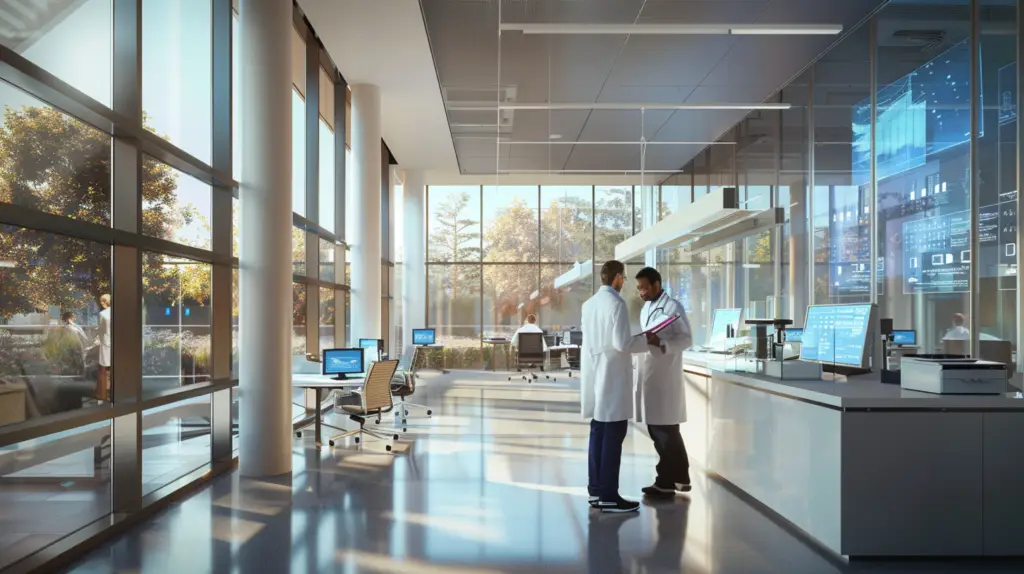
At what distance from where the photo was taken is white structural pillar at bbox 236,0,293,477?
6.24 metres

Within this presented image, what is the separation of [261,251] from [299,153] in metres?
3.79

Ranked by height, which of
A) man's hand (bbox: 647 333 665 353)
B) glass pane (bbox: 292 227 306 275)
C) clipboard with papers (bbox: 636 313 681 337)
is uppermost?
glass pane (bbox: 292 227 306 275)

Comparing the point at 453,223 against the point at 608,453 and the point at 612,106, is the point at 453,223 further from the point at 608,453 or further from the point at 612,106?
the point at 608,453

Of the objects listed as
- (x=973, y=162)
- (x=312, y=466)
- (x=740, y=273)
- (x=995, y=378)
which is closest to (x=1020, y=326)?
(x=973, y=162)

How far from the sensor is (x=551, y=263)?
19.2m

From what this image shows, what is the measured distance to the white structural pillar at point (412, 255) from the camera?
58.2ft

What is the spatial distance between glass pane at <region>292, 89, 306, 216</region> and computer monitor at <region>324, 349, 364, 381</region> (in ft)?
6.88

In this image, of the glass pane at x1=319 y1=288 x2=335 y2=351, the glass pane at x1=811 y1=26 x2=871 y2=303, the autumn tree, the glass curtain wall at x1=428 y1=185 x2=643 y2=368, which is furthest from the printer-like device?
the glass curtain wall at x1=428 y1=185 x2=643 y2=368

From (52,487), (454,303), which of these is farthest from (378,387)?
(454,303)

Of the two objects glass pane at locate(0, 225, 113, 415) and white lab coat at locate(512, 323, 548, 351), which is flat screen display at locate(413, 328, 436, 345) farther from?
glass pane at locate(0, 225, 113, 415)

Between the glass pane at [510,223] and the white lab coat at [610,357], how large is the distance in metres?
14.0

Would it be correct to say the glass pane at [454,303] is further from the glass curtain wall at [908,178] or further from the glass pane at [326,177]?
the glass curtain wall at [908,178]

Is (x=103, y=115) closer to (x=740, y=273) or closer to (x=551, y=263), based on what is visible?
(x=740, y=273)

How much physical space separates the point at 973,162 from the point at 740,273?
5.32m
